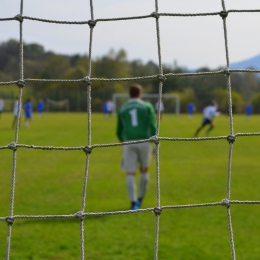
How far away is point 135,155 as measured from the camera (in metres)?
6.84

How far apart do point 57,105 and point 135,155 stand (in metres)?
43.6

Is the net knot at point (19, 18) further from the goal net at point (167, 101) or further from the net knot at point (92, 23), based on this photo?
the goal net at point (167, 101)

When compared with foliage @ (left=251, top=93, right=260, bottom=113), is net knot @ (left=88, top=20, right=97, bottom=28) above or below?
below

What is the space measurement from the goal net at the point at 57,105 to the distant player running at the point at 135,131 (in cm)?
4241

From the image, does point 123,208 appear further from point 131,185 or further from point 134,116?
point 134,116

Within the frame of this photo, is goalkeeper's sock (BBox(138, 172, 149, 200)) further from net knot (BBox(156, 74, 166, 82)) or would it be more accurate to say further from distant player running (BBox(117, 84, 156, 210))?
net knot (BBox(156, 74, 166, 82))

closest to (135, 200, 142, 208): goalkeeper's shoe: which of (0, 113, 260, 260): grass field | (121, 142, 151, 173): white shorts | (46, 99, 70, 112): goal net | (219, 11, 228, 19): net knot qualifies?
(0, 113, 260, 260): grass field

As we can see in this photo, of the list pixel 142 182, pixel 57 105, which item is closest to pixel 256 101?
pixel 57 105

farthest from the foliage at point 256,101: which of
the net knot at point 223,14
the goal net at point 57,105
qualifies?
the net knot at point 223,14

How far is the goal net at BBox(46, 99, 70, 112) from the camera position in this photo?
4894cm

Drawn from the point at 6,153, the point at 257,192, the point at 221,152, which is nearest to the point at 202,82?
the point at 221,152

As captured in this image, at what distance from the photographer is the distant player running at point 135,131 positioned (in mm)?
6633

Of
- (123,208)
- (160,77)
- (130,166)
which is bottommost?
(123,208)

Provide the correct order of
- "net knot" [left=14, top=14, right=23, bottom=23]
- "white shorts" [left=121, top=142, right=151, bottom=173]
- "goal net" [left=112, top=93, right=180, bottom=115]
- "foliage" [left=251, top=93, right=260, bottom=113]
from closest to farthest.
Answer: "net knot" [left=14, top=14, right=23, bottom=23]
"white shorts" [left=121, top=142, right=151, bottom=173]
"goal net" [left=112, top=93, right=180, bottom=115]
"foliage" [left=251, top=93, right=260, bottom=113]
